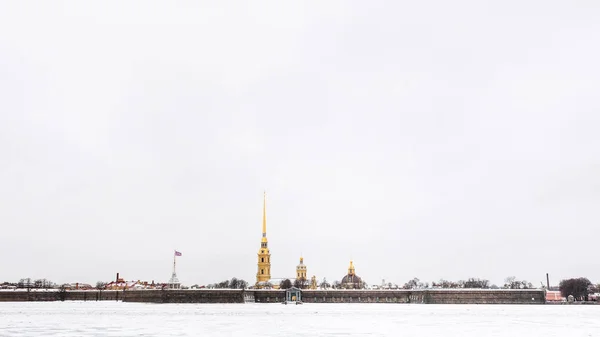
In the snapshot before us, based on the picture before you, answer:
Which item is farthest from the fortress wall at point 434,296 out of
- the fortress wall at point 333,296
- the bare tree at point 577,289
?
the bare tree at point 577,289

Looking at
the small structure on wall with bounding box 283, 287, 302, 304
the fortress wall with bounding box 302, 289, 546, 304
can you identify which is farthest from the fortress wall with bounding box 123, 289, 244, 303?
the fortress wall with bounding box 302, 289, 546, 304

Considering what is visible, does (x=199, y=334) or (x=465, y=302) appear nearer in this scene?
(x=199, y=334)

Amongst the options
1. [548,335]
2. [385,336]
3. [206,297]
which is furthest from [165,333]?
[206,297]

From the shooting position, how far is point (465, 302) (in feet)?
424

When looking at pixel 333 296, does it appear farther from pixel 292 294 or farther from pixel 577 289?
pixel 577 289

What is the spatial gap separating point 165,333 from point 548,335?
19.7 m

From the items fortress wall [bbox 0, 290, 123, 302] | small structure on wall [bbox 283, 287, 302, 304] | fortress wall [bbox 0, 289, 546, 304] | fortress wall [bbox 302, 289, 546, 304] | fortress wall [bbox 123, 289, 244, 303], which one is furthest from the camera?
fortress wall [bbox 0, 290, 123, 302]

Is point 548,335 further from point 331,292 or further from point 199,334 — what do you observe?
point 331,292

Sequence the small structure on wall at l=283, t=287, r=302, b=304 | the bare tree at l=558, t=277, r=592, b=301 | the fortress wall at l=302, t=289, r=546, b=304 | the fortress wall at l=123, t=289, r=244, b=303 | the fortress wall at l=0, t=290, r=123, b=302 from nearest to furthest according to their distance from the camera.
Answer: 1. the fortress wall at l=123, t=289, r=244, b=303
2. the fortress wall at l=302, t=289, r=546, b=304
3. the small structure on wall at l=283, t=287, r=302, b=304
4. the bare tree at l=558, t=277, r=592, b=301
5. the fortress wall at l=0, t=290, r=123, b=302

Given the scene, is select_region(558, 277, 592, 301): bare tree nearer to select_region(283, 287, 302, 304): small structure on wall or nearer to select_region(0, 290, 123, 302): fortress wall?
select_region(283, 287, 302, 304): small structure on wall

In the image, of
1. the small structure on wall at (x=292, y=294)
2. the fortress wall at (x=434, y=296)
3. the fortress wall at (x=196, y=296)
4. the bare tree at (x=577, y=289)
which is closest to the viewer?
the fortress wall at (x=196, y=296)

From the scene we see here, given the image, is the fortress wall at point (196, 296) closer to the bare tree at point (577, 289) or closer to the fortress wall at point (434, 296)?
the fortress wall at point (434, 296)

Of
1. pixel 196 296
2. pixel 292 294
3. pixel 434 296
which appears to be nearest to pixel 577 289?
pixel 434 296

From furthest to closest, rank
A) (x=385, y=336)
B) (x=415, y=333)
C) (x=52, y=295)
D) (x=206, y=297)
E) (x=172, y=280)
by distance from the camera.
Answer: (x=52, y=295) → (x=172, y=280) → (x=206, y=297) → (x=415, y=333) → (x=385, y=336)
